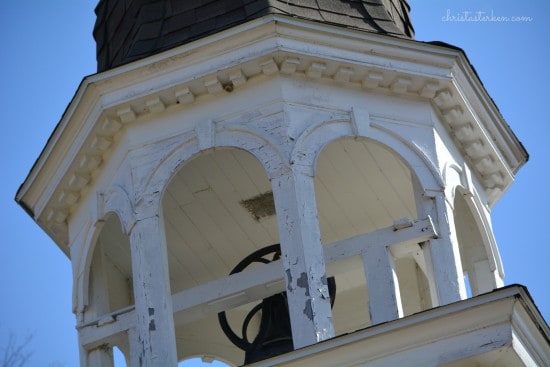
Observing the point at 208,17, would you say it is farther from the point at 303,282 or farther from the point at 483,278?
the point at 483,278

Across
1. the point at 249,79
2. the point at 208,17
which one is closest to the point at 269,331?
the point at 249,79

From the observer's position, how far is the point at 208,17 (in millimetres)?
23703

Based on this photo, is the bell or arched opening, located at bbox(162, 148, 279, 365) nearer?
the bell

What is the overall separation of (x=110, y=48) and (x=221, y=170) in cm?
169

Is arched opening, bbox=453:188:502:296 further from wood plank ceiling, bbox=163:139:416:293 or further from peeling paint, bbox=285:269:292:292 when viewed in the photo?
peeling paint, bbox=285:269:292:292

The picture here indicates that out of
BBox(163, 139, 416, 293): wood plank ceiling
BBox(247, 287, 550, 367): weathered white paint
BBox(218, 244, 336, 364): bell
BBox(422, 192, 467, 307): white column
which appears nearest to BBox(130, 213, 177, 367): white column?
BBox(218, 244, 336, 364): bell

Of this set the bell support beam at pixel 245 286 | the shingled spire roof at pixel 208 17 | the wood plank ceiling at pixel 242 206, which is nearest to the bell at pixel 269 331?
the bell support beam at pixel 245 286

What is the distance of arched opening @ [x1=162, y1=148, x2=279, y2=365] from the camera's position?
961 inches

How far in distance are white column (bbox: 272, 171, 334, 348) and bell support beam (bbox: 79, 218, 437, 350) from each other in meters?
0.73

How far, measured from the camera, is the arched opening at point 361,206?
24.5m

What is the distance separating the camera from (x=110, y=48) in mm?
24797

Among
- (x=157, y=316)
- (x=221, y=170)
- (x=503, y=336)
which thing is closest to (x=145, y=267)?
(x=157, y=316)

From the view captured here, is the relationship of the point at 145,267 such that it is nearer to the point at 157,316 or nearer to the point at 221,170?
the point at 157,316

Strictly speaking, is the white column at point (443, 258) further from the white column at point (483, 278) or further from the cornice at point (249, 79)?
the white column at point (483, 278)
